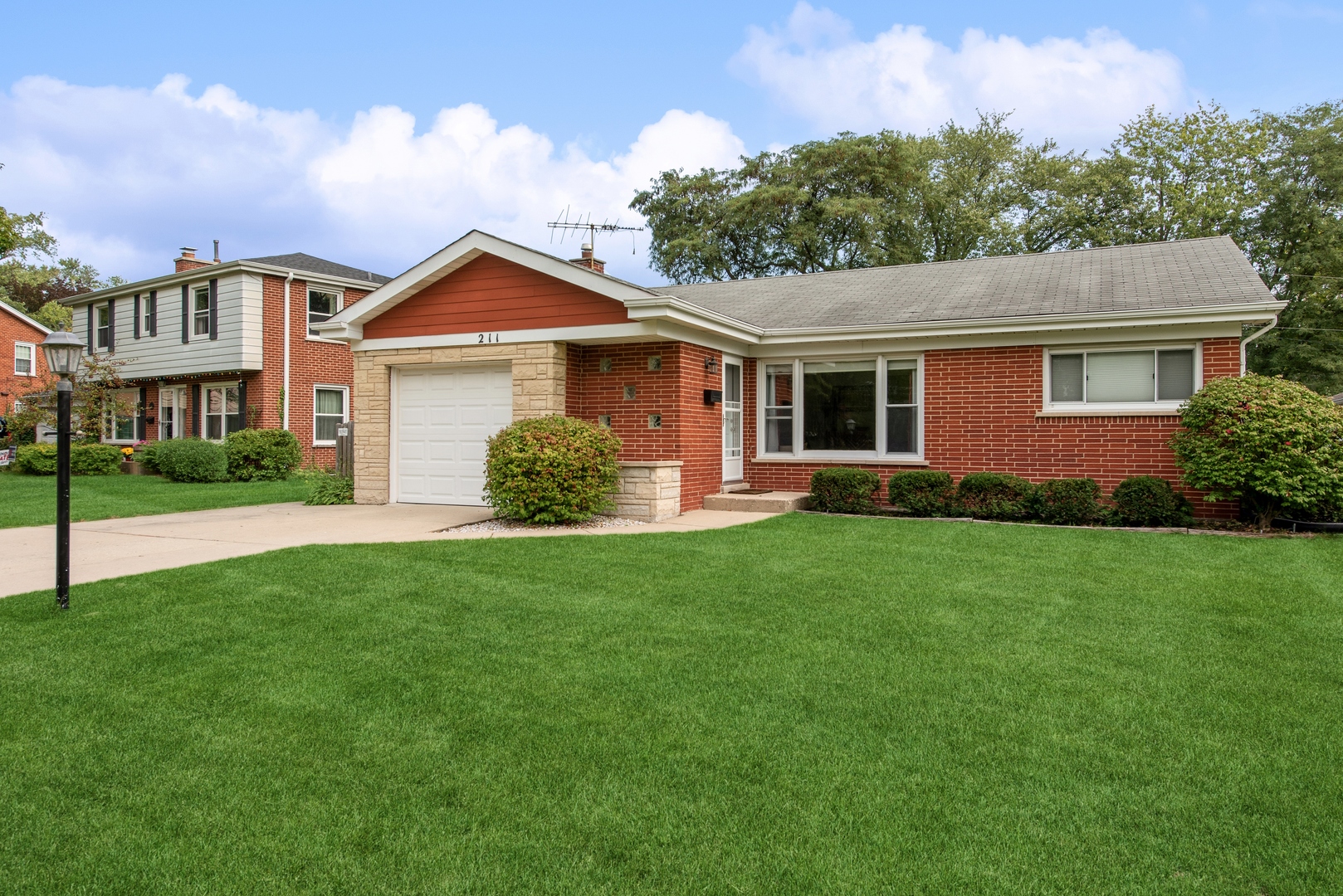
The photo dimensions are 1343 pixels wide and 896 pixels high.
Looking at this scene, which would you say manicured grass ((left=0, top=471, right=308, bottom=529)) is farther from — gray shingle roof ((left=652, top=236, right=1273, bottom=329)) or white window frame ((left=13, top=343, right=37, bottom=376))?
white window frame ((left=13, top=343, right=37, bottom=376))

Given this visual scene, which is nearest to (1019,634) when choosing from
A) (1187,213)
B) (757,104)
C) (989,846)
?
(989,846)

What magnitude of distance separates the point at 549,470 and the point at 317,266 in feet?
51.6

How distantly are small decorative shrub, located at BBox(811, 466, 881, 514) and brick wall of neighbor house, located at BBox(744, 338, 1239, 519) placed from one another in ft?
3.18

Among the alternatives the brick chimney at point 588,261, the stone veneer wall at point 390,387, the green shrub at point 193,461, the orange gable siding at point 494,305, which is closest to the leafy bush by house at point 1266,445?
the orange gable siding at point 494,305

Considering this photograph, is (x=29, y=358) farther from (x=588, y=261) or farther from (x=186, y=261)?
(x=588, y=261)

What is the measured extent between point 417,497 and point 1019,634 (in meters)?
9.26

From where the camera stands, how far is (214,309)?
20.8 metres

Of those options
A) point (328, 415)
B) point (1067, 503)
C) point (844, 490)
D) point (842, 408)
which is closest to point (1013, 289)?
point (842, 408)

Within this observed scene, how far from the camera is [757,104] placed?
17016 millimetres

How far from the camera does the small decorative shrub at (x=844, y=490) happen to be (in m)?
11.6

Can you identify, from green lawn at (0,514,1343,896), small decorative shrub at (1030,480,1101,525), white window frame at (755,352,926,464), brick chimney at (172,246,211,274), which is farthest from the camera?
brick chimney at (172,246,211,274)

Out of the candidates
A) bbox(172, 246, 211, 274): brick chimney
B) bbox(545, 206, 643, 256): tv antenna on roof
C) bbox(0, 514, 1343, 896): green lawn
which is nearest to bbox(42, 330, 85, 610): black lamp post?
bbox(0, 514, 1343, 896): green lawn

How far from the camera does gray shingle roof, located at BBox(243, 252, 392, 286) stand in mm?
21297

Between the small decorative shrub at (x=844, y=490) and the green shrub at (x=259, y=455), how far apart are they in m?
13.0
